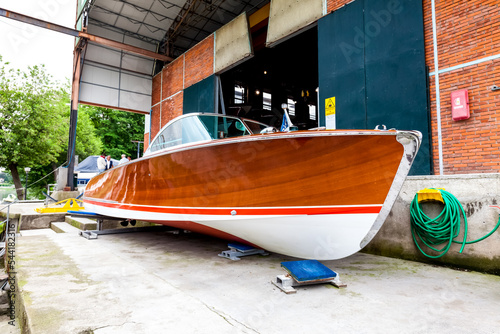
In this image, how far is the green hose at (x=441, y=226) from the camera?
271 centimetres

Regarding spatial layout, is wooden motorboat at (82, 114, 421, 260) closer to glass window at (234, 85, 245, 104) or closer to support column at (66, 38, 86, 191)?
support column at (66, 38, 86, 191)

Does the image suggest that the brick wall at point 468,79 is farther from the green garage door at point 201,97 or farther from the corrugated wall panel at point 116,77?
the corrugated wall panel at point 116,77

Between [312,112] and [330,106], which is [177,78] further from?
[312,112]

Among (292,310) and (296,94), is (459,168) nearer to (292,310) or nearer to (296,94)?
(292,310)

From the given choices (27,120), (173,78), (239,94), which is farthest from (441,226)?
(27,120)

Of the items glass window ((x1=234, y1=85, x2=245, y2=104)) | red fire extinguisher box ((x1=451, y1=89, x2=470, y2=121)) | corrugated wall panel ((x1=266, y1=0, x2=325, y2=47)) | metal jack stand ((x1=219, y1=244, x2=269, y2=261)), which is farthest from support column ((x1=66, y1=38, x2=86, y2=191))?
red fire extinguisher box ((x1=451, y1=89, x2=470, y2=121))

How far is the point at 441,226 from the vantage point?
110 inches

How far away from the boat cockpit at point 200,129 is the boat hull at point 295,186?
0.32 meters

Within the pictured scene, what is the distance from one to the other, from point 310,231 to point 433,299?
100 centimetres

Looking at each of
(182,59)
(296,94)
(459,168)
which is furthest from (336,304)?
(296,94)

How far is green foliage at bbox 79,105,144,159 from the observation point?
27.4m

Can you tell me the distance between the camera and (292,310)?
5.95 ft

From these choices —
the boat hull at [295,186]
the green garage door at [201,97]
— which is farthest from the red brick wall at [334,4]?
the boat hull at [295,186]

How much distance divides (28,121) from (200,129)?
736 inches
